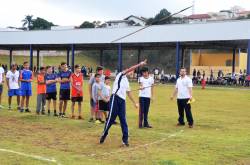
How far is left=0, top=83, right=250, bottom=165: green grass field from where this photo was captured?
28.8 ft

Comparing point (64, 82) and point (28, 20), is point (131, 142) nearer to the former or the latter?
point (64, 82)

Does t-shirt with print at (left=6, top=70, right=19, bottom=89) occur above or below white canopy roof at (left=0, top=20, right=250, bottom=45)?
below

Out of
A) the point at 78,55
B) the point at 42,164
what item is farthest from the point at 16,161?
the point at 78,55

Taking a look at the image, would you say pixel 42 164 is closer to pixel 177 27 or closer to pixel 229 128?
pixel 229 128

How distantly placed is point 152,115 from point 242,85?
27.8 m

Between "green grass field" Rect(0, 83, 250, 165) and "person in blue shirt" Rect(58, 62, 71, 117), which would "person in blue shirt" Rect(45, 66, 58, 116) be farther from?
"green grass field" Rect(0, 83, 250, 165)

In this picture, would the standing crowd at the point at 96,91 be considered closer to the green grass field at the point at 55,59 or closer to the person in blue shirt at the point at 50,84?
the person in blue shirt at the point at 50,84

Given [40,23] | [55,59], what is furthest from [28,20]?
[55,59]

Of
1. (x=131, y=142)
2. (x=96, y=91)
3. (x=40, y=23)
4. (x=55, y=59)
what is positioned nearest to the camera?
(x=131, y=142)

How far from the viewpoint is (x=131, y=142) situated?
35.2 ft

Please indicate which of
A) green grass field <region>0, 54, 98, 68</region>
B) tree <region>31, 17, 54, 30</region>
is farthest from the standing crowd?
tree <region>31, 17, 54, 30</region>

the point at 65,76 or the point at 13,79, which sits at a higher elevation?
the point at 65,76

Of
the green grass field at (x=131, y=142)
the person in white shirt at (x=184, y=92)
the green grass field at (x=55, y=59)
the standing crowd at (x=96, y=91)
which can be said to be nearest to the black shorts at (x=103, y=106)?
the standing crowd at (x=96, y=91)

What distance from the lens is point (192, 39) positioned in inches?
1695
